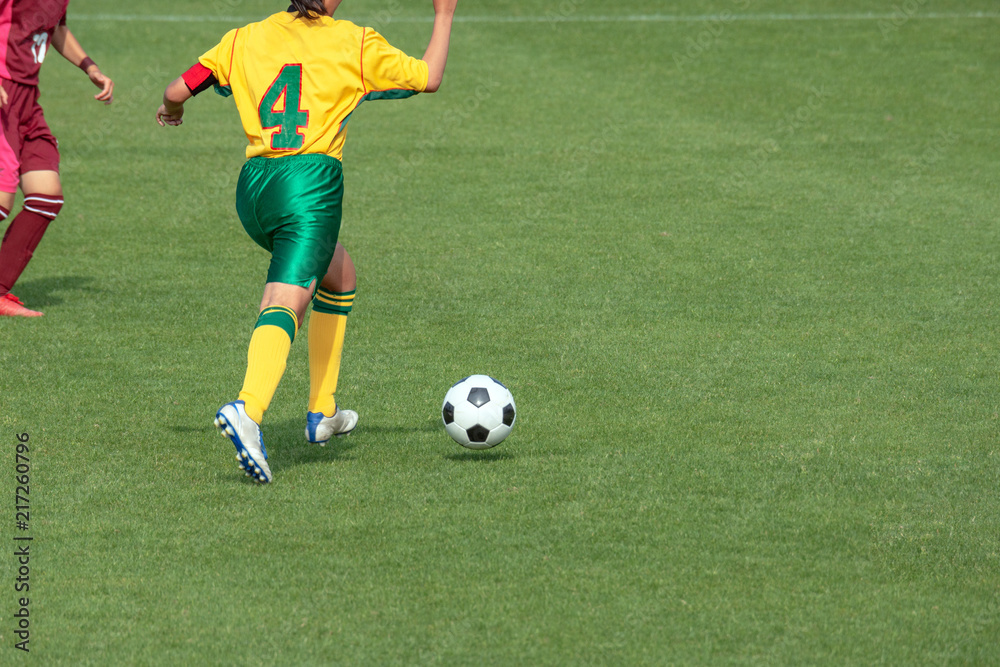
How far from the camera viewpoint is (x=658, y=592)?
4.17 metres

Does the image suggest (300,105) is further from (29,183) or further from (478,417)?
(29,183)

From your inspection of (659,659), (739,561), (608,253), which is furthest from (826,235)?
(659,659)

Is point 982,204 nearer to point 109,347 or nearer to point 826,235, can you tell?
point 826,235

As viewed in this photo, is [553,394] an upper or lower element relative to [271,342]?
lower

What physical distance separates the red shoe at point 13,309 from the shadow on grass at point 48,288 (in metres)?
0.19

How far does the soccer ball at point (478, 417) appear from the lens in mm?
5367

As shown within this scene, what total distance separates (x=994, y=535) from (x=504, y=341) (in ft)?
10.6

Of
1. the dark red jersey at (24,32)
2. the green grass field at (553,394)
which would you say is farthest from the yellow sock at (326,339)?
the dark red jersey at (24,32)

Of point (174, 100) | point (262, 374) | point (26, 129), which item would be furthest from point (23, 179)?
point (262, 374)

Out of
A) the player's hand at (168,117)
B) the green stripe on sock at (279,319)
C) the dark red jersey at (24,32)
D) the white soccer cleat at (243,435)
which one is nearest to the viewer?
the white soccer cleat at (243,435)

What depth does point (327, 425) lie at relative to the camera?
5625 millimetres

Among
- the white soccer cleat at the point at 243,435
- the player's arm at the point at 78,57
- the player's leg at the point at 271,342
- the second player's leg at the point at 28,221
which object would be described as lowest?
the second player's leg at the point at 28,221

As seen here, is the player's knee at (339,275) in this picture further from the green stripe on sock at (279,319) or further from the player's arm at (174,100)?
the player's arm at (174,100)

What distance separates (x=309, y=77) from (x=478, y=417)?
1572 mm
